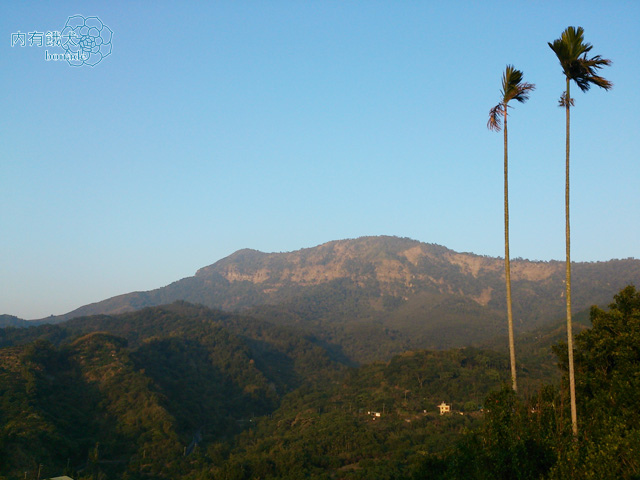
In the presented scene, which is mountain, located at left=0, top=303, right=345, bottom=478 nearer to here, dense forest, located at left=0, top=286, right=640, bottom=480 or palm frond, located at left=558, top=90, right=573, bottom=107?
dense forest, located at left=0, top=286, right=640, bottom=480

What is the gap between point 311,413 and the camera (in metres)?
112

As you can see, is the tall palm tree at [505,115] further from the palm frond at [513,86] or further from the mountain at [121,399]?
the mountain at [121,399]

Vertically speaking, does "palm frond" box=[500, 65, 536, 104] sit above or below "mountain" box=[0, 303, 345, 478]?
above

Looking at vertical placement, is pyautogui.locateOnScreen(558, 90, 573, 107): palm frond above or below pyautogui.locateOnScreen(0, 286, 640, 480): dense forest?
above

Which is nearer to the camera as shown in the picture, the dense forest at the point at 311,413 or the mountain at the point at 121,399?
the dense forest at the point at 311,413

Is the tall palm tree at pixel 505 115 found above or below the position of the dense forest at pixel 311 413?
above

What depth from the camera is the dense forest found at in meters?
19.3

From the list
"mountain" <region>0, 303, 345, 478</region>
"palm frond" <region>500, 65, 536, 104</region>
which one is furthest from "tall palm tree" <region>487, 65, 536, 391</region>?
"mountain" <region>0, 303, 345, 478</region>

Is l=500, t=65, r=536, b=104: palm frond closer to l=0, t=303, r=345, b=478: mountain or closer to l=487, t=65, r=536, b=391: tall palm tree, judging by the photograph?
l=487, t=65, r=536, b=391: tall palm tree

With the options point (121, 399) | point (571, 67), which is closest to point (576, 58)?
point (571, 67)

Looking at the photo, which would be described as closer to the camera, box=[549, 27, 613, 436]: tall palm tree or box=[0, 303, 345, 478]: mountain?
box=[549, 27, 613, 436]: tall palm tree

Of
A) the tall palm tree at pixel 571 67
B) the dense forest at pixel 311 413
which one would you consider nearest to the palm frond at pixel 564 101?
the tall palm tree at pixel 571 67

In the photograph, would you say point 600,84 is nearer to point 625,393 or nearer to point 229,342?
point 625,393

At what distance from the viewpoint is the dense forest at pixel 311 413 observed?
63.4 ft
